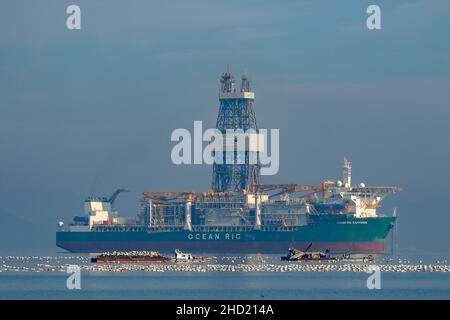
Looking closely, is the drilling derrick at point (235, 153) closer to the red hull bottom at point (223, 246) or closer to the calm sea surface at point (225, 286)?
the red hull bottom at point (223, 246)

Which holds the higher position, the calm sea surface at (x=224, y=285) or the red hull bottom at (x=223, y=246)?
the calm sea surface at (x=224, y=285)

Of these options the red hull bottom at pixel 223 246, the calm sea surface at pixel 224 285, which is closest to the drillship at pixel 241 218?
the red hull bottom at pixel 223 246

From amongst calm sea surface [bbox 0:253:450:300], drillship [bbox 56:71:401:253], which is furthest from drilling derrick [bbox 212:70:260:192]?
calm sea surface [bbox 0:253:450:300]

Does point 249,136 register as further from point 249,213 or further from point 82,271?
point 82,271

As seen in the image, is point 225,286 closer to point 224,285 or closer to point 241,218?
point 224,285

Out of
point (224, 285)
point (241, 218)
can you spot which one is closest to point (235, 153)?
point (241, 218)

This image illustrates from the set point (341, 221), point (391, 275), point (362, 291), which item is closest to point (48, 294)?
point (362, 291)

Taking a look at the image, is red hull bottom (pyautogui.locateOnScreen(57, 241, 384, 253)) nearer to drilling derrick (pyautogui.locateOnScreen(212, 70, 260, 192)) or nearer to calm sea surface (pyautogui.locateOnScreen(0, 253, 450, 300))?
drilling derrick (pyautogui.locateOnScreen(212, 70, 260, 192))
